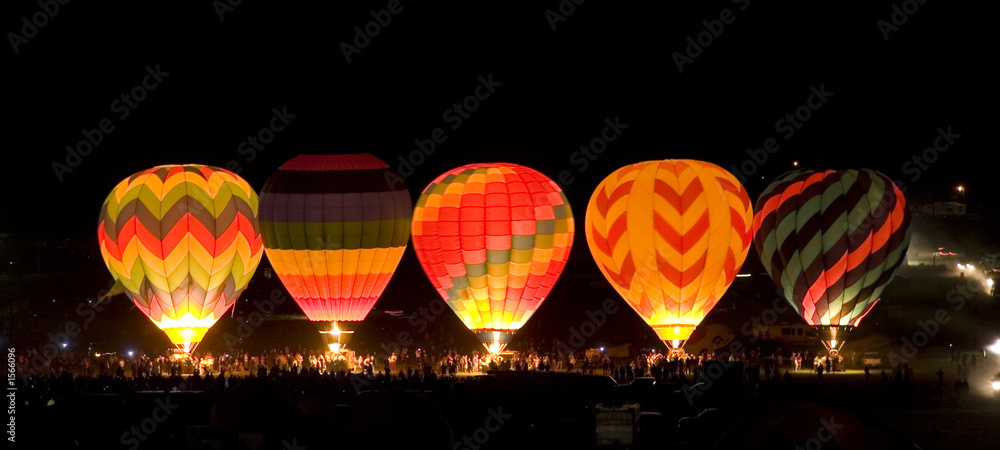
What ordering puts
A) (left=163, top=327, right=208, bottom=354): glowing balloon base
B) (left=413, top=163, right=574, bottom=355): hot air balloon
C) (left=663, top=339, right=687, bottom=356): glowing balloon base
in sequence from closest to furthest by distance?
(left=413, top=163, right=574, bottom=355): hot air balloon < (left=663, top=339, right=687, bottom=356): glowing balloon base < (left=163, top=327, right=208, bottom=354): glowing balloon base

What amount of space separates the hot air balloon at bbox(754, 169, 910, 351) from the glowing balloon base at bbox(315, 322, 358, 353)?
30.6 feet

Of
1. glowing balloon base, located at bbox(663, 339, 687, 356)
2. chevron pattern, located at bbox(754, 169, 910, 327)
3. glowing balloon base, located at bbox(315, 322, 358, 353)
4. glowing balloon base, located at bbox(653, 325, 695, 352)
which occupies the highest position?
chevron pattern, located at bbox(754, 169, 910, 327)

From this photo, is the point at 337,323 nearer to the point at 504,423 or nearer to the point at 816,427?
the point at 504,423

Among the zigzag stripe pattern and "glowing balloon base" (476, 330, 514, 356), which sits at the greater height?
the zigzag stripe pattern

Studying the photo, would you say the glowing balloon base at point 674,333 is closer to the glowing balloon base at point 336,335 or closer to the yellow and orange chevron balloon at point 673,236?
the yellow and orange chevron balloon at point 673,236

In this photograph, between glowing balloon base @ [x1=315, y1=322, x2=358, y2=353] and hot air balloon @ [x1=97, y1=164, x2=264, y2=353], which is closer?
hot air balloon @ [x1=97, y1=164, x2=264, y2=353]

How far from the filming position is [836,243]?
1135 inches

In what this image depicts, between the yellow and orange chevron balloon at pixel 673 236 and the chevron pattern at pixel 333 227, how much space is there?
4.54 metres

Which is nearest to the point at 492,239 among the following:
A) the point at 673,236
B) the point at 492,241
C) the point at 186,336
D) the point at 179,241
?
the point at 492,241

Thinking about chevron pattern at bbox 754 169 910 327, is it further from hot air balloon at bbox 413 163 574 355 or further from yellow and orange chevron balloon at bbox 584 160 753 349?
hot air balloon at bbox 413 163 574 355

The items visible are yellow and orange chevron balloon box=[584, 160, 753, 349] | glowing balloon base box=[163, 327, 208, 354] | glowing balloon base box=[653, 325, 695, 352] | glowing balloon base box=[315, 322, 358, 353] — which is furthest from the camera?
glowing balloon base box=[163, 327, 208, 354]

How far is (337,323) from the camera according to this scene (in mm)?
29578

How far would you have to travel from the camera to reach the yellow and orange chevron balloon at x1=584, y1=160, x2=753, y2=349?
27.7 m

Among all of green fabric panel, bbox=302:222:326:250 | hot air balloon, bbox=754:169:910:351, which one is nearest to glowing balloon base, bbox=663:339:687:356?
hot air balloon, bbox=754:169:910:351
